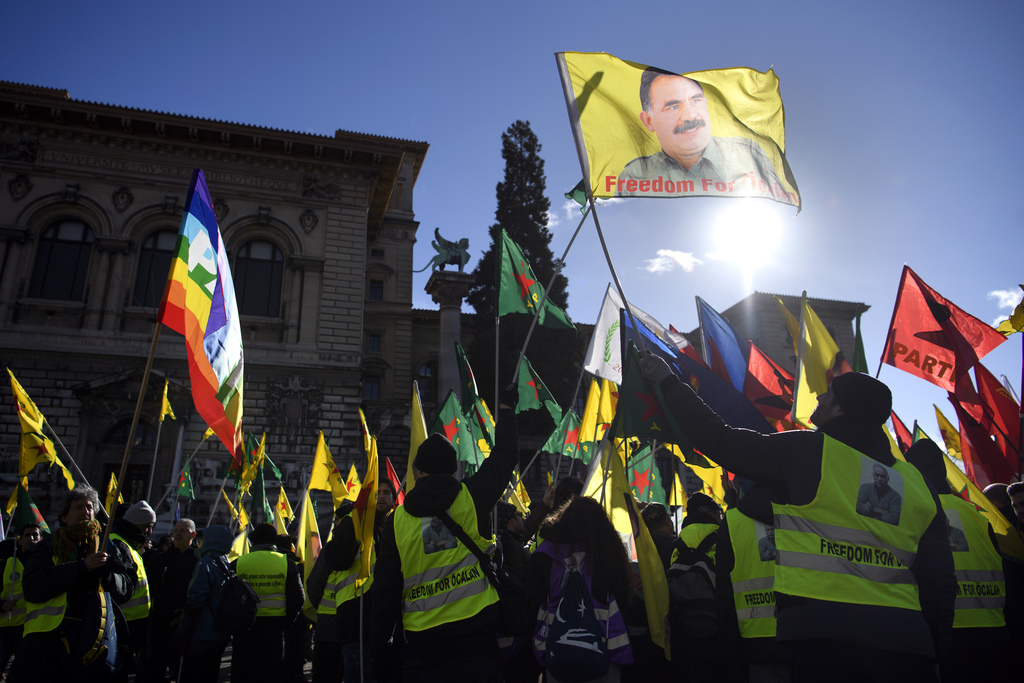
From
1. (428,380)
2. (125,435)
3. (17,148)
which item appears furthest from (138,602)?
(428,380)

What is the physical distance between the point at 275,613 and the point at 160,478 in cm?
1684

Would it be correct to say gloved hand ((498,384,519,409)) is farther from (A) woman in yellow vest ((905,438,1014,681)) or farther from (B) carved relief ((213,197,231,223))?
(B) carved relief ((213,197,231,223))

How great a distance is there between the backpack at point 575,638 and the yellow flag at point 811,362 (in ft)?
10.1

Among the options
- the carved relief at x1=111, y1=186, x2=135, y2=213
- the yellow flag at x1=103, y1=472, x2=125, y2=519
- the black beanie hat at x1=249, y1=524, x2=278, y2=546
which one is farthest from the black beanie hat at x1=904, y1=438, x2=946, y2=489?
the carved relief at x1=111, y1=186, x2=135, y2=213

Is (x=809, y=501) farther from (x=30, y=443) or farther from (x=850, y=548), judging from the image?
(x=30, y=443)

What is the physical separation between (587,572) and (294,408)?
19.5m

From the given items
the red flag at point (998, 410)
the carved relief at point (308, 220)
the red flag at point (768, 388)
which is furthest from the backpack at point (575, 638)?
the carved relief at point (308, 220)

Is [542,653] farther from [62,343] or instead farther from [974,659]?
[62,343]

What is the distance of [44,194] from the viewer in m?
21.6

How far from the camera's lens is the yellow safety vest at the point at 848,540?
231 cm

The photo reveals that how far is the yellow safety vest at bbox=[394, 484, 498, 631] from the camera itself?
3.09 m

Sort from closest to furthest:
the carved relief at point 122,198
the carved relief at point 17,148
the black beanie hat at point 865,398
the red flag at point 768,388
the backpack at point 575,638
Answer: the black beanie hat at point 865,398 < the backpack at point 575,638 < the red flag at point 768,388 < the carved relief at point 17,148 < the carved relief at point 122,198

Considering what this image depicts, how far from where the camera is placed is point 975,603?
11.5ft

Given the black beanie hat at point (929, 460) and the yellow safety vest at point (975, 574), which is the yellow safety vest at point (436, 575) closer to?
the yellow safety vest at point (975, 574)
